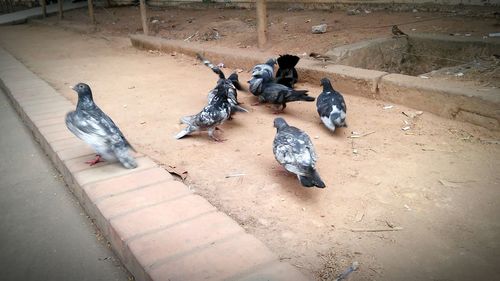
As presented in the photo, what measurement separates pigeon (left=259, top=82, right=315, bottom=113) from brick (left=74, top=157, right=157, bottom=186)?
6.35 ft

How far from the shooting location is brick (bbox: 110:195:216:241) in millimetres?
2229

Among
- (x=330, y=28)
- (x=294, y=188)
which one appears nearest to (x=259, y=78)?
(x=294, y=188)

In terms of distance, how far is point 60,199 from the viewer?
2.99 m

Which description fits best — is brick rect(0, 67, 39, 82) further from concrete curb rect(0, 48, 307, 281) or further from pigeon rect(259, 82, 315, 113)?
pigeon rect(259, 82, 315, 113)

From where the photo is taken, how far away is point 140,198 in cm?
255

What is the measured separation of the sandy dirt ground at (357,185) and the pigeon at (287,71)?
0.44 m

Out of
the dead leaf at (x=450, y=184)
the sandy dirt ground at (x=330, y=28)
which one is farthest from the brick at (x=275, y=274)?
the sandy dirt ground at (x=330, y=28)

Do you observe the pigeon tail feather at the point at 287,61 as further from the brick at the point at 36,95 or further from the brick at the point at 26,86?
the brick at the point at 26,86

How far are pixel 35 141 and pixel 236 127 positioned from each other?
223cm

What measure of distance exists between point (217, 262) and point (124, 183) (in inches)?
44.5

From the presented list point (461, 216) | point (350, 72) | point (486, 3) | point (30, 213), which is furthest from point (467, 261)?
point (486, 3)

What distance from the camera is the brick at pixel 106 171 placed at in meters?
2.81

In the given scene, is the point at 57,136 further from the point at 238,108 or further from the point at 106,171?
the point at 238,108

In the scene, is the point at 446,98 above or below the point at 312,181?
above
